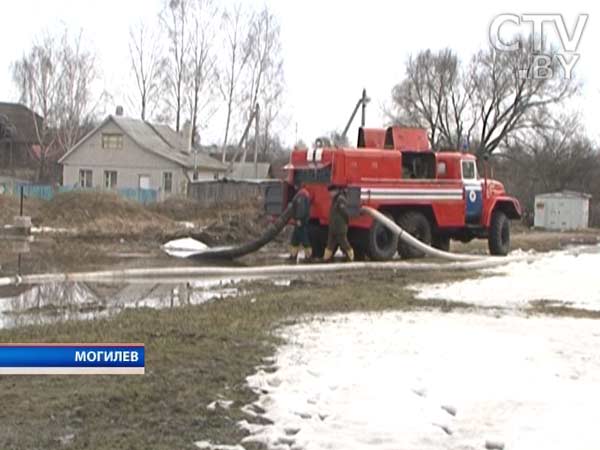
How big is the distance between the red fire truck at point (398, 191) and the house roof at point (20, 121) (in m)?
64.5

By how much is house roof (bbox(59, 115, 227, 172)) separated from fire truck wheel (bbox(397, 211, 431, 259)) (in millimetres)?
39388

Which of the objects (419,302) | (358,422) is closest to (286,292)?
(419,302)

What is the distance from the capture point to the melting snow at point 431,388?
5.52 metres

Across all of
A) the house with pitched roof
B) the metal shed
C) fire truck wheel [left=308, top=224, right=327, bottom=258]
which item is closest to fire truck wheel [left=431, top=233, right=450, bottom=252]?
fire truck wheel [left=308, top=224, right=327, bottom=258]

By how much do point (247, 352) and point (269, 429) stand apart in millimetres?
2360

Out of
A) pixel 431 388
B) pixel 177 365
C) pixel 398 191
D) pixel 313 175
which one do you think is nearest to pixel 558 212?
pixel 398 191

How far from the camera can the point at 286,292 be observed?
13414 mm

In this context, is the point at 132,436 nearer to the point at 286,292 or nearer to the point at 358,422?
the point at 358,422

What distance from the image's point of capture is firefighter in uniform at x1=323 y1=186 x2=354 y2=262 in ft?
63.2

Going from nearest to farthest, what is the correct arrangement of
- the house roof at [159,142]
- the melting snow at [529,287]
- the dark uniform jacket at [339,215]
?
1. the melting snow at [529,287]
2. the dark uniform jacket at [339,215]
3. the house roof at [159,142]

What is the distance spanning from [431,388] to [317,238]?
14.9 meters

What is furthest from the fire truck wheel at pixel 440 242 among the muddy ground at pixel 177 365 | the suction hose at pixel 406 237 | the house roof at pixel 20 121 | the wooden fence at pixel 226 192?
the house roof at pixel 20 121

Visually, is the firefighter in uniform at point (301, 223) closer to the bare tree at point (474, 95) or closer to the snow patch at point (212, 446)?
the snow patch at point (212, 446)

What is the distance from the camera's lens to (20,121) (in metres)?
82.4
